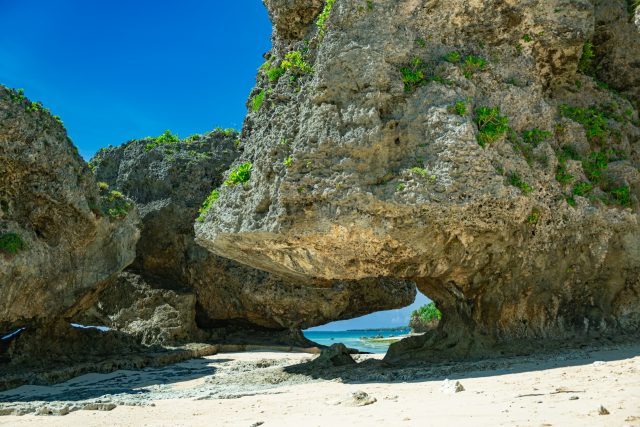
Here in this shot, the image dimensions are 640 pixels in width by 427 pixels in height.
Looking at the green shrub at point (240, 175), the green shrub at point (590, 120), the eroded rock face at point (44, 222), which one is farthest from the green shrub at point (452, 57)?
the eroded rock face at point (44, 222)

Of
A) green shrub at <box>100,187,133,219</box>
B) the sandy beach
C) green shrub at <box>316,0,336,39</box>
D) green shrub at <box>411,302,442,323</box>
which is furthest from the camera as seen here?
green shrub at <box>411,302,442,323</box>

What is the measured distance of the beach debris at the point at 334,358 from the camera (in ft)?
43.9

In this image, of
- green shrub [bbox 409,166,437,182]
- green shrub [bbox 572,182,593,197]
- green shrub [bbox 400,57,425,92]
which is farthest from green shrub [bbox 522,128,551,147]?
green shrub [bbox 409,166,437,182]

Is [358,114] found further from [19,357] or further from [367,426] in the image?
[19,357]

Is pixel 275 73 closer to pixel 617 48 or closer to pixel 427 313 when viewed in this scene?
pixel 617 48

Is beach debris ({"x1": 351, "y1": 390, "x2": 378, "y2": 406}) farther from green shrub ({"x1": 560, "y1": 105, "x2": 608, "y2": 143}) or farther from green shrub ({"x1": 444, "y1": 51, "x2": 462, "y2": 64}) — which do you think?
green shrub ({"x1": 560, "y1": 105, "x2": 608, "y2": 143})

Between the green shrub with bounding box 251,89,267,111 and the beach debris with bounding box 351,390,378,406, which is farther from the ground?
the green shrub with bounding box 251,89,267,111

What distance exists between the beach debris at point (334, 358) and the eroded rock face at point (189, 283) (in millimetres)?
8958

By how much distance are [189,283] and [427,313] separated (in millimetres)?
21812

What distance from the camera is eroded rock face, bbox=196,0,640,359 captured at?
36.4 ft

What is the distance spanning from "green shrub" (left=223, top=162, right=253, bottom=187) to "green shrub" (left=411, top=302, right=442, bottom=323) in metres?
28.3

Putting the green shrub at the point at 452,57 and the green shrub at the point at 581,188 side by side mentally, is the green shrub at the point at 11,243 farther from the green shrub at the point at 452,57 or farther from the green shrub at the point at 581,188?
the green shrub at the point at 581,188

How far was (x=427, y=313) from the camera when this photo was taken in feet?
135

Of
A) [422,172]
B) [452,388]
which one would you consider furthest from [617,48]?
[452,388]
